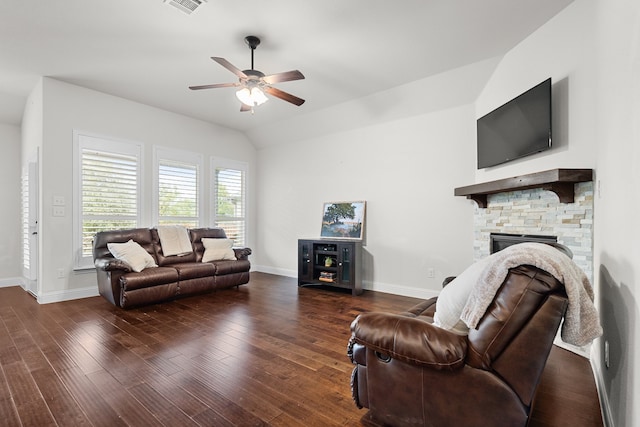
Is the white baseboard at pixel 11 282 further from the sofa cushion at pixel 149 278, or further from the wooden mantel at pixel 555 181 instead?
the wooden mantel at pixel 555 181

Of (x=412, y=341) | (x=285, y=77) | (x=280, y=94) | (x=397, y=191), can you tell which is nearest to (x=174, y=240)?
(x=280, y=94)

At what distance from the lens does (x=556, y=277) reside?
1.21 metres

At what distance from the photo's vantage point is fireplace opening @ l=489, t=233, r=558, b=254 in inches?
116

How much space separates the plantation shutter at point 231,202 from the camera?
20.2 feet

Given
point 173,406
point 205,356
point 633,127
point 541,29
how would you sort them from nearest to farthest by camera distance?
point 633,127 < point 173,406 < point 205,356 < point 541,29

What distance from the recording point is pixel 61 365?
2359 millimetres

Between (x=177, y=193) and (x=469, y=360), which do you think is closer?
(x=469, y=360)

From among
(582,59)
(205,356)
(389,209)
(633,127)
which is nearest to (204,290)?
(205,356)

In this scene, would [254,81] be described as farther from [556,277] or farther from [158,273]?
[556,277]

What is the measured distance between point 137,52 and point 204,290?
3.11 metres

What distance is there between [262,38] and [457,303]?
9.77 feet

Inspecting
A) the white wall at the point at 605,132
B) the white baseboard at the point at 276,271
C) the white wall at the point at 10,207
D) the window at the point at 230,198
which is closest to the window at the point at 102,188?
the window at the point at 230,198

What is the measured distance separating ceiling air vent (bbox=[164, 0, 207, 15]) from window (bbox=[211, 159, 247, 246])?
11.7 feet

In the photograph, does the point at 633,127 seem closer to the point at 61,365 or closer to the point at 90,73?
the point at 61,365
